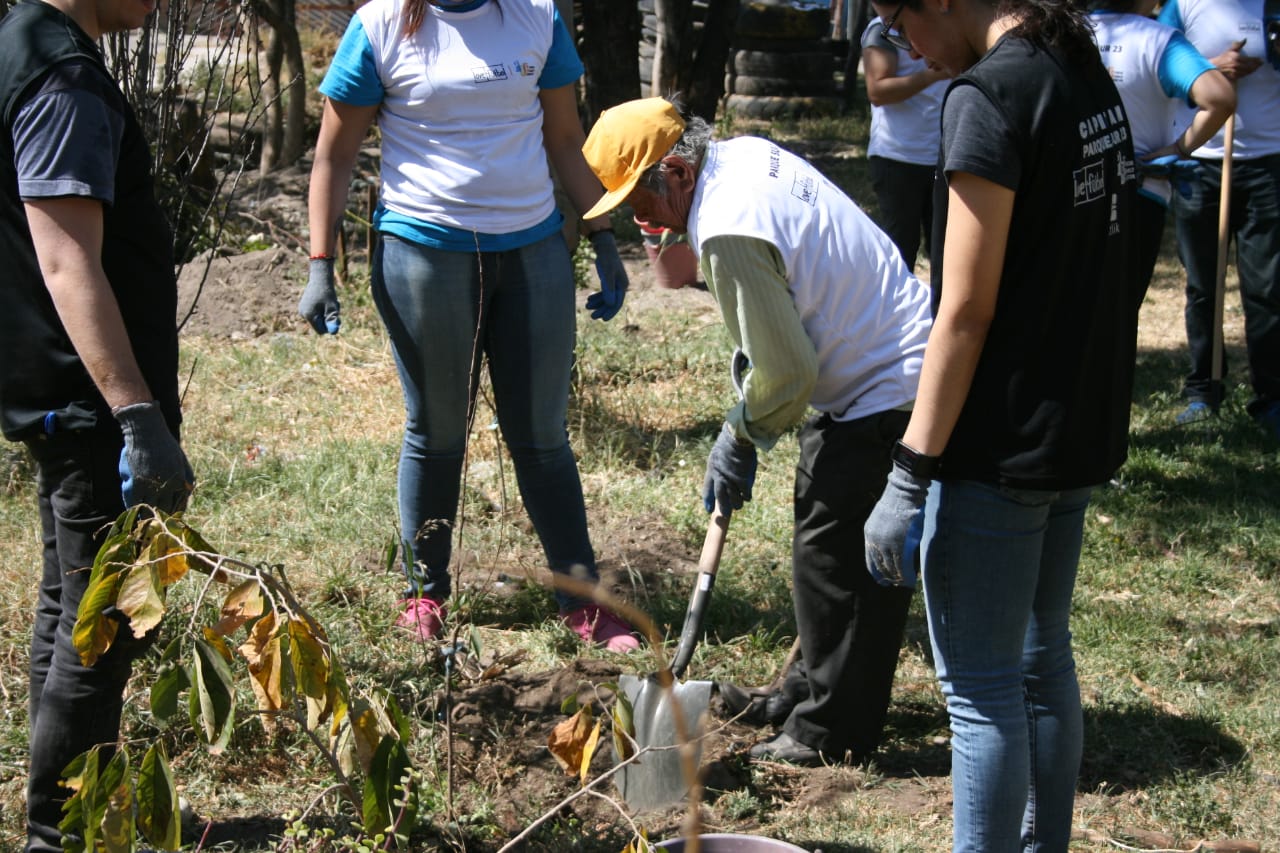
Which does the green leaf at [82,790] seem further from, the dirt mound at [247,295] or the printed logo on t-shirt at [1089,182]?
the dirt mound at [247,295]

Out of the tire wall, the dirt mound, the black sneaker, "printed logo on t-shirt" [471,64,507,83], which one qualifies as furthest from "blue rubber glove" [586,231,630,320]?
the tire wall

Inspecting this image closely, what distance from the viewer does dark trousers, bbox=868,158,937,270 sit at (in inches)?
211

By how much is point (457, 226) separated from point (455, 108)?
0.30m

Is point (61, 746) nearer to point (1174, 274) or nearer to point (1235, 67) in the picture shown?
Result: point (1235, 67)

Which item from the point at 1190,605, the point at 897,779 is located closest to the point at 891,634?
the point at 897,779

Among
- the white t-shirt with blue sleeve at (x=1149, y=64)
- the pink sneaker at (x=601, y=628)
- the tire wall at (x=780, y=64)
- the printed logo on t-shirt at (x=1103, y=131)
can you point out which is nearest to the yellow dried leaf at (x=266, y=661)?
the printed logo on t-shirt at (x=1103, y=131)

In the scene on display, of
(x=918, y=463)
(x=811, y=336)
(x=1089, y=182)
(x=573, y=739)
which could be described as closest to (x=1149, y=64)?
(x=811, y=336)

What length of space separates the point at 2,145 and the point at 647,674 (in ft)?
6.46

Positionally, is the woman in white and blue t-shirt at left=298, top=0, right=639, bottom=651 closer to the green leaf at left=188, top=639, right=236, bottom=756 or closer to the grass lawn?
the grass lawn

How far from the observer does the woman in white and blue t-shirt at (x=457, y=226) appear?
322cm

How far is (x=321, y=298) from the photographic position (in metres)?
3.44

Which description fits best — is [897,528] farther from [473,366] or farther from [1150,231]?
[1150,231]

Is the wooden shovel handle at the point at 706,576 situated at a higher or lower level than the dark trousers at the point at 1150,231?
lower

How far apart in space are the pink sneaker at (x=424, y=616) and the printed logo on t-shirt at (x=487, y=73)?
135cm
